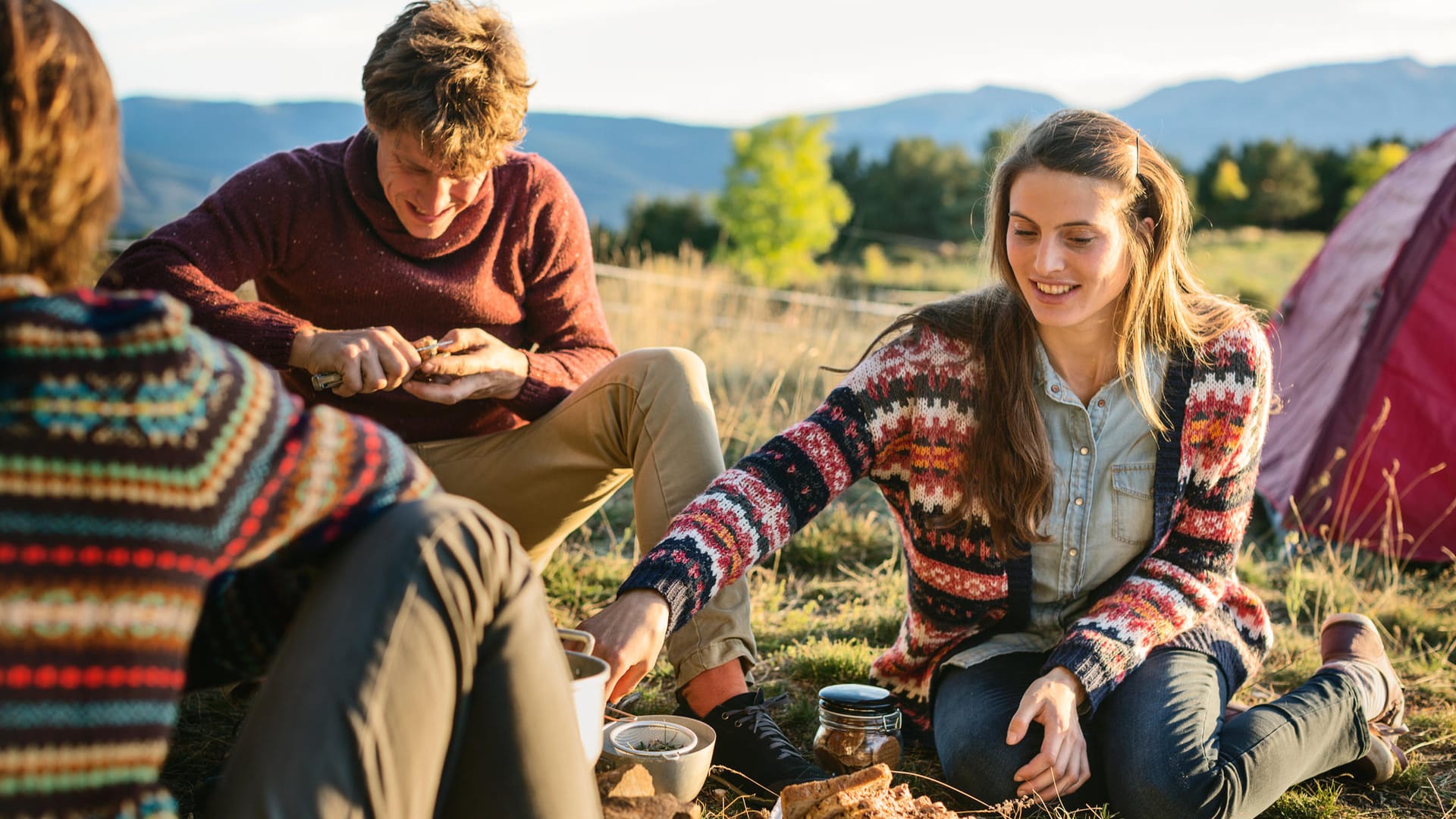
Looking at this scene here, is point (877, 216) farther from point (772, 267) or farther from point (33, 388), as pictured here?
point (33, 388)

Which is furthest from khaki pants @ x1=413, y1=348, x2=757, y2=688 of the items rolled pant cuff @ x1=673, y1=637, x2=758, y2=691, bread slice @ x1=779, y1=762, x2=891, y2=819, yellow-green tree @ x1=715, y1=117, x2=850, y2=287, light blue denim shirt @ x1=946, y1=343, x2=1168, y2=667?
yellow-green tree @ x1=715, y1=117, x2=850, y2=287

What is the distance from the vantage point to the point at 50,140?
1.08m

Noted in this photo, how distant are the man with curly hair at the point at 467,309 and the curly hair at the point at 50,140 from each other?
1.03 meters

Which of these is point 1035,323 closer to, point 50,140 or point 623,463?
point 623,463

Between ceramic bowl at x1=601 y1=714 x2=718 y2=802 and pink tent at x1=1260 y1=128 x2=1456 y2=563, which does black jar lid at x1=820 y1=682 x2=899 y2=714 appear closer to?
ceramic bowl at x1=601 y1=714 x2=718 y2=802

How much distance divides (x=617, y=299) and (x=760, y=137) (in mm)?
29234

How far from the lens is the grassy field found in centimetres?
241

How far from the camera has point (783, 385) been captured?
6.05 m

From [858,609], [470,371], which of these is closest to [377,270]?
[470,371]

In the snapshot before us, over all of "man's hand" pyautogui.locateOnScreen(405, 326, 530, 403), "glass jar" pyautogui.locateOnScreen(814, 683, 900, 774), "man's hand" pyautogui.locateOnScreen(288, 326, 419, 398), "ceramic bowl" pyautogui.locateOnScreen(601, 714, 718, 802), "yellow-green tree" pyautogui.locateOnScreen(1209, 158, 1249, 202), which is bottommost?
"yellow-green tree" pyautogui.locateOnScreen(1209, 158, 1249, 202)

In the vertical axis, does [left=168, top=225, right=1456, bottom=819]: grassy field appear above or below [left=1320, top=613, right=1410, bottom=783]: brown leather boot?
below

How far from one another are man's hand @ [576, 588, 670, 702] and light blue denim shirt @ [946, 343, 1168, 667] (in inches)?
30.1

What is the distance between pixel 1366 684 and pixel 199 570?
7.75 ft

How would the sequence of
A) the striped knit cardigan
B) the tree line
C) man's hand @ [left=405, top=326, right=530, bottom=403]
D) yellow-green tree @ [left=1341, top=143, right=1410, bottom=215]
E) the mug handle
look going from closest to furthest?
the striped knit cardigan < the mug handle < man's hand @ [left=405, top=326, right=530, bottom=403] < yellow-green tree @ [left=1341, top=143, right=1410, bottom=215] < the tree line
